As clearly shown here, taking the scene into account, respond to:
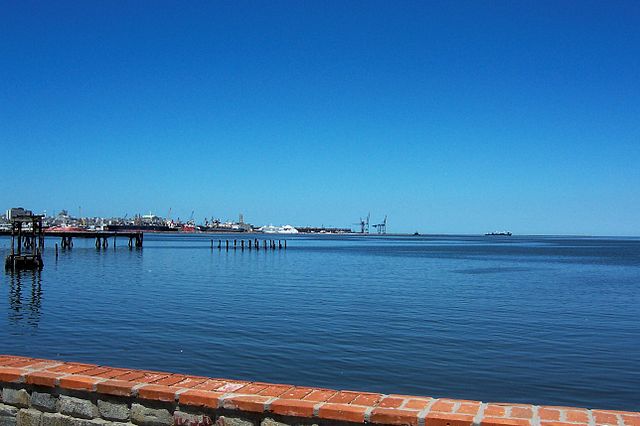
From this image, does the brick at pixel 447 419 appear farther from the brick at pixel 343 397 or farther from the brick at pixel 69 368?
the brick at pixel 69 368

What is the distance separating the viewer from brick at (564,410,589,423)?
4375 mm

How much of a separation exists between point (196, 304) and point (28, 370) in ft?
63.0

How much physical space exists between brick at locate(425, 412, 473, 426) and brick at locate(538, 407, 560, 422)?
22.9 inches

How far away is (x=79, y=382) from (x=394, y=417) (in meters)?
2.96

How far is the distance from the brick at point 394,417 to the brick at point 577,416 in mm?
1154

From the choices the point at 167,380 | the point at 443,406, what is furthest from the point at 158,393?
the point at 443,406

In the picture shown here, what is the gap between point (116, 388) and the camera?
5.29m

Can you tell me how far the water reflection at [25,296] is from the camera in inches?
824

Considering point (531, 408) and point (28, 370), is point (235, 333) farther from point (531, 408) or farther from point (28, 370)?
point (531, 408)

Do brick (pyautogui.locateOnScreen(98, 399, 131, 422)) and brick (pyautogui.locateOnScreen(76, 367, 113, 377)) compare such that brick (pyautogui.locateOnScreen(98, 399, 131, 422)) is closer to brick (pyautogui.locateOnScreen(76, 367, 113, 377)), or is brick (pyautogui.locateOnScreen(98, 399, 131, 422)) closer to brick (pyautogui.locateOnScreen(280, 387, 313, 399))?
brick (pyautogui.locateOnScreen(76, 367, 113, 377))

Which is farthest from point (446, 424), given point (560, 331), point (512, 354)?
point (560, 331)

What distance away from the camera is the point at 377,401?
192 inches

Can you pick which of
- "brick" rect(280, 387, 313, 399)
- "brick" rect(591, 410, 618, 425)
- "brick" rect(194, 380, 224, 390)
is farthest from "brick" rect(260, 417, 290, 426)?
"brick" rect(591, 410, 618, 425)

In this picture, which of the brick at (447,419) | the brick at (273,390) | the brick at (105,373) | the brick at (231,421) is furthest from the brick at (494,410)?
the brick at (105,373)
